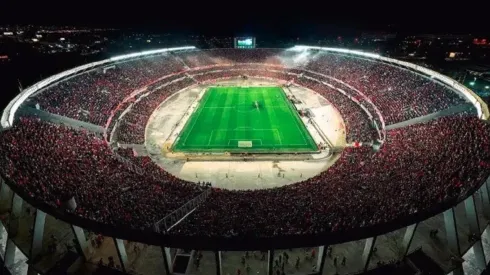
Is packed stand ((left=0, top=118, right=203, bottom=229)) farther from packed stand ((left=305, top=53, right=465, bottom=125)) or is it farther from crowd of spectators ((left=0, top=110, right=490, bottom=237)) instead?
packed stand ((left=305, top=53, right=465, bottom=125))

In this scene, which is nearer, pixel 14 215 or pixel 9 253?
pixel 9 253

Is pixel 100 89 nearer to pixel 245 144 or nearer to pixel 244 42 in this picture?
pixel 245 144

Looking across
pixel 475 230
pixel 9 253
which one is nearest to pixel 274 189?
pixel 475 230

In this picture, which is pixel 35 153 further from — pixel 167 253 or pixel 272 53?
pixel 272 53

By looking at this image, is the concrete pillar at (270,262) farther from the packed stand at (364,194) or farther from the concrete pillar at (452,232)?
the concrete pillar at (452,232)

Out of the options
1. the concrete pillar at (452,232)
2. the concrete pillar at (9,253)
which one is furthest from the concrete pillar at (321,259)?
the concrete pillar at (9,253)

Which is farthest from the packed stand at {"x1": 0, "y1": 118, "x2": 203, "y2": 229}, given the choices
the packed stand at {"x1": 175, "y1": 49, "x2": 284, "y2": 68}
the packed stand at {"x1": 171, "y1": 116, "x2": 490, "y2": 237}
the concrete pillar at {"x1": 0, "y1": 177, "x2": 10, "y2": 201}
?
the packed stand at {"x1": 175, "y1": 49, "x2": 284, "y2": 68}
